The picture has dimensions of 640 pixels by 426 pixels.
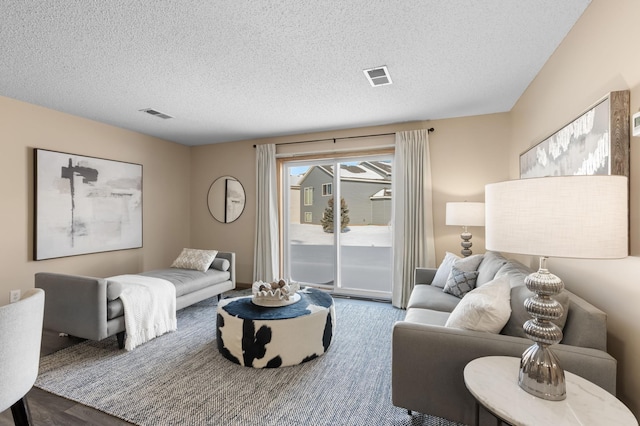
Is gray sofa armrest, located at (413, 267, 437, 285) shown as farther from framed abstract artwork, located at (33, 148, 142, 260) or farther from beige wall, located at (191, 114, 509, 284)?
framed abstract artwork, located at (33, 148, 142, 260)

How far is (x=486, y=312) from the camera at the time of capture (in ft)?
5.36

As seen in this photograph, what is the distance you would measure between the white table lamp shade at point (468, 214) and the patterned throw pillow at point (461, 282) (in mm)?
725

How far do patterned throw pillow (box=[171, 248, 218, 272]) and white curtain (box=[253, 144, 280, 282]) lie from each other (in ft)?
2.75

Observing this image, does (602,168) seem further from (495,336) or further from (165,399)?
(165,399)

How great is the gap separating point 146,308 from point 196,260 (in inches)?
48.5

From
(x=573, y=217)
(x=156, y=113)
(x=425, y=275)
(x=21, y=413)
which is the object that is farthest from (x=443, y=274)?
(x=156, y=113)

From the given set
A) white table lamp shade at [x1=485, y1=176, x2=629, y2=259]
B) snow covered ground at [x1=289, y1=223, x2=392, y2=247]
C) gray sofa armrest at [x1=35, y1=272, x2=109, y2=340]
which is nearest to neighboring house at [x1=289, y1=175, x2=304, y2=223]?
snow covered ground at [x1=289, y1=223, x2=392, y2=247]

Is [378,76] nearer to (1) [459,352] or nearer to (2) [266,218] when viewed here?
(1) [459,352]

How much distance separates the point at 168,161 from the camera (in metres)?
5.13

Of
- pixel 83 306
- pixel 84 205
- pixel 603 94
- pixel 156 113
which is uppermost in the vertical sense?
pixel 156 113

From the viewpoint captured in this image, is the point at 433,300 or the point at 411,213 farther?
the point at 411,213

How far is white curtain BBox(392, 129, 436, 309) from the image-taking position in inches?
157

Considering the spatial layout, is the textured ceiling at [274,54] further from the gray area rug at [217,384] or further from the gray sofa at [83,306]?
the gray area rug at [217,384]

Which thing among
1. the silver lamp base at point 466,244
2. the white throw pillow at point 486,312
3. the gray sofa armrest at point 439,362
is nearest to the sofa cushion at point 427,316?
the white throw pillow at point 486,312
